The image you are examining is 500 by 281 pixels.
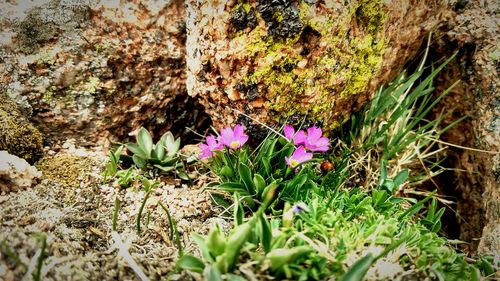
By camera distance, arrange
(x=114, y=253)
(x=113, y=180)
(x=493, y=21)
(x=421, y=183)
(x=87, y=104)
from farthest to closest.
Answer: (x=421, y=183)
(x=493, y=21)
(x=87, y=104)
(x=113, y=180)
(x=114, y=253)

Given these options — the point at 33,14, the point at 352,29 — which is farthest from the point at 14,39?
the point at 352,29

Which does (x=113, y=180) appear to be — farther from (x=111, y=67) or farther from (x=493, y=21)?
(x=493, y=21)

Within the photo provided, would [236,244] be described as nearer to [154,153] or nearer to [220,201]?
[220,201]

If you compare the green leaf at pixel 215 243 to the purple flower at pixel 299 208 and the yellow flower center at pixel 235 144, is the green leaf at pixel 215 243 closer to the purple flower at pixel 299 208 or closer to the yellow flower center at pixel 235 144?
the purple flower at pixel 299 208

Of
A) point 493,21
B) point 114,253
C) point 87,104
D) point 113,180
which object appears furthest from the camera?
point 493,21

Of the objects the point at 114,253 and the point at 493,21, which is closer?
the point at 114,253

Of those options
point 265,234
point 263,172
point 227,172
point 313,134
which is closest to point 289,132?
point 313,134

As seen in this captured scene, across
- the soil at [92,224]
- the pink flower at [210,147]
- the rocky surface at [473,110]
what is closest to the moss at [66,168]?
the soil at [92,224]
